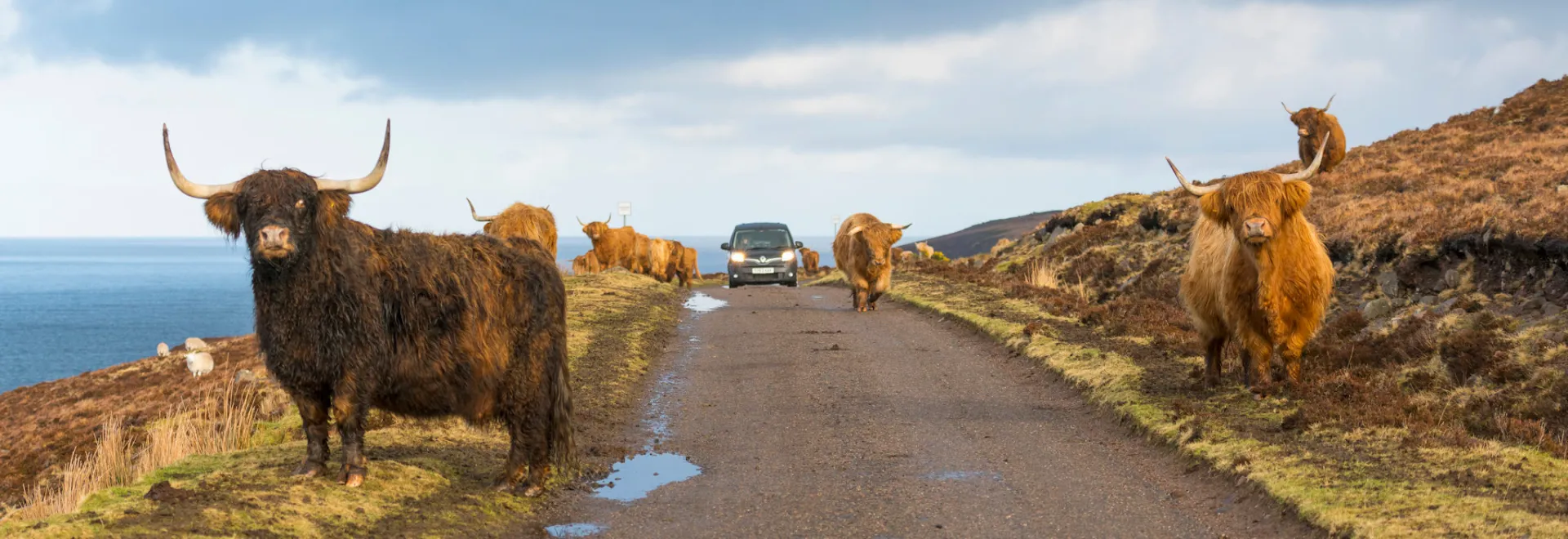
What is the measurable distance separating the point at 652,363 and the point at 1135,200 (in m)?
24.4

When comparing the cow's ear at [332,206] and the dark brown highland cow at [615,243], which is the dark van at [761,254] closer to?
the dark brown highland cow at [615,243]

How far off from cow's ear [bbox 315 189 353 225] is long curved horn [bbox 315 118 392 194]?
33 millimetres

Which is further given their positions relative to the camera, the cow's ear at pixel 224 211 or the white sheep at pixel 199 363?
the white sheep at pixel 199 363

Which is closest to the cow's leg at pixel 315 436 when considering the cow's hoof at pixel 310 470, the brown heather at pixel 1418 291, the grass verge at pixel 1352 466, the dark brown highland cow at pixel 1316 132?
the cow's hoof at pixel 310 470

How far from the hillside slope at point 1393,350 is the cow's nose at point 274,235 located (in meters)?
6.03

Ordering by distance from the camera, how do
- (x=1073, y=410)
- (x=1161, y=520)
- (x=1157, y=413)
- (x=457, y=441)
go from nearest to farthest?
(x=1161, y=520), (x=457, y=441), (x=1157, y=413), (x=1073, y=410)

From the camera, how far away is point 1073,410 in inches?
426

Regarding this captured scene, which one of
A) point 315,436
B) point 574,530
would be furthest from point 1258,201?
point 315,436

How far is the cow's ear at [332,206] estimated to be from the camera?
21.3 feet

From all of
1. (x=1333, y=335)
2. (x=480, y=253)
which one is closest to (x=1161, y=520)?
(x=480, y=253)

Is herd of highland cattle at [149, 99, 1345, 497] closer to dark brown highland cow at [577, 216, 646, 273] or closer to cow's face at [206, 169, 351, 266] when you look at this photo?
cow's face at [206, 169, 351, 266]

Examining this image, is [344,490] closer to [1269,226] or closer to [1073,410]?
[1073,410]

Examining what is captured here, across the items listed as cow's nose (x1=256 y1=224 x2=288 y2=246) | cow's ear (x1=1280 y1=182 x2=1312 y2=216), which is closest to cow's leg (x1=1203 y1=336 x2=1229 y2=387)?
cow's ear (x1=1280 y1=182 x2=1312 y2=216)

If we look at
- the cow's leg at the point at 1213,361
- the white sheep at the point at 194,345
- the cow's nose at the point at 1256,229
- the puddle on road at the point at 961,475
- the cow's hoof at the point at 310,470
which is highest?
the cow's nose at the point at 1256,229
